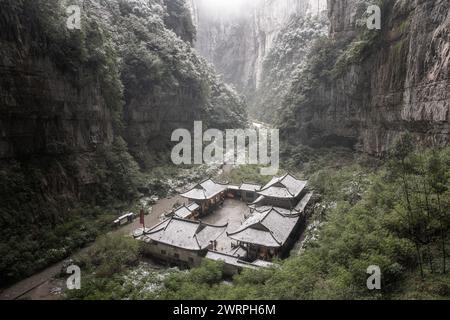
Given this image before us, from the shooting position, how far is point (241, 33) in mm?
108188

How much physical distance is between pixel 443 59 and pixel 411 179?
297 inches

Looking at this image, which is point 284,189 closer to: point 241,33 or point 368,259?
point 368,259

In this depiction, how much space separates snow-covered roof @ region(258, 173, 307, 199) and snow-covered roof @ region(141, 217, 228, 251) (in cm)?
668

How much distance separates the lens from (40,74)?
78.0 feet

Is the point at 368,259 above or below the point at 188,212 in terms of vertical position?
above

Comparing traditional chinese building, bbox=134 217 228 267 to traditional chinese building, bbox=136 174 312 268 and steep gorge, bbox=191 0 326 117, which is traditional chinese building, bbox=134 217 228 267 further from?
steep gorge, bbox=191 0 326 117

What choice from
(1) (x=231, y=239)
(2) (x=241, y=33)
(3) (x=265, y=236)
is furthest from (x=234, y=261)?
(2) (x=241, y=33)

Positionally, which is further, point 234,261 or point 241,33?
point 241,33

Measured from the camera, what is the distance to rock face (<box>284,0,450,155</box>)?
20141 millimetres

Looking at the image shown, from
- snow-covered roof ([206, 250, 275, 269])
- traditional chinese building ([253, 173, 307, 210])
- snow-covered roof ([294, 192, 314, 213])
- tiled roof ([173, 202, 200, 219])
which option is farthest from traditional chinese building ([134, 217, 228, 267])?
snow-covered roof ([294, 192, 314, 213])

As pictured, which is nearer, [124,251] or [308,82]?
[124,251]

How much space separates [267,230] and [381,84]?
56.8 ft
